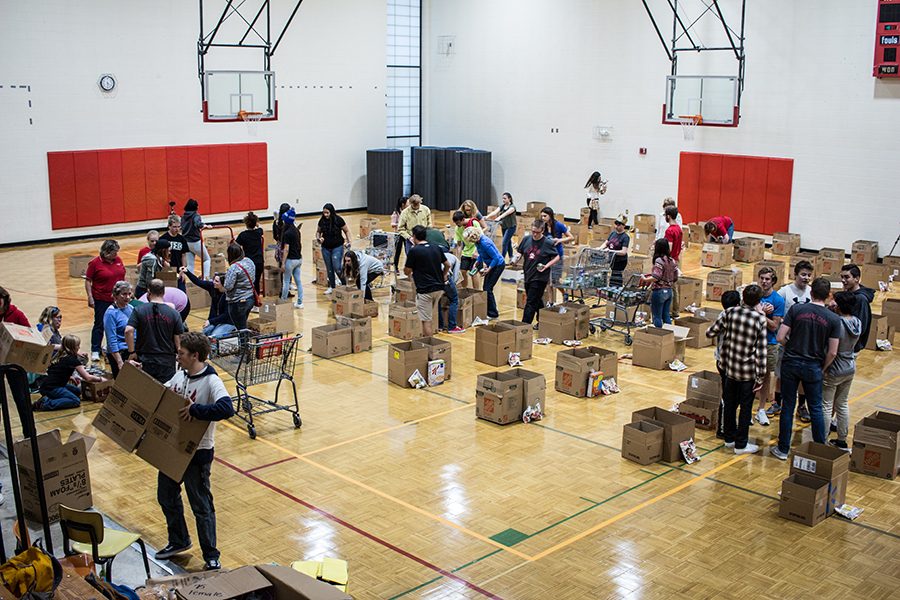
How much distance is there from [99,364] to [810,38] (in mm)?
17610

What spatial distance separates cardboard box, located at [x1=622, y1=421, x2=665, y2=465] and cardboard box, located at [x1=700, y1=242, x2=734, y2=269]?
37.8 feet

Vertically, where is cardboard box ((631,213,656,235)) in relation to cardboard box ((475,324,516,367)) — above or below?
above

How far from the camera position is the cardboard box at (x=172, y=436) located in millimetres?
7082

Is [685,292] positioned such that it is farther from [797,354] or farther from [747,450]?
[797,354]

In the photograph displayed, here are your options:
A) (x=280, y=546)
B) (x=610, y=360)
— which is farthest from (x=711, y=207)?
(x=280, y=546)

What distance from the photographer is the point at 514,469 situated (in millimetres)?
9758

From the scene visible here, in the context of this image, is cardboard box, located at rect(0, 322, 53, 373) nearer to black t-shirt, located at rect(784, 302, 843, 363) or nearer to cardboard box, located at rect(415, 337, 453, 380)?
cardboard box, located at rect(415, 337, 453, 380)

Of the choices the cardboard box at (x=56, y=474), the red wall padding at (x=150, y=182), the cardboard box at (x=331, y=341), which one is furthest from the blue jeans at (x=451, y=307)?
the red wall padding at (x=150, y=182)

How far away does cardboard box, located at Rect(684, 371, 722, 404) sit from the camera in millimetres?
10930

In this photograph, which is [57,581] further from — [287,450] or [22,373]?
[287,450]

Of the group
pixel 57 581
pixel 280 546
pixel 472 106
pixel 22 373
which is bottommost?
pixel 280 546

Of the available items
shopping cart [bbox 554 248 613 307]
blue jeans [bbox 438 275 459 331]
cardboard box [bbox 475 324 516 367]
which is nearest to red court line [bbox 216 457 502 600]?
cardboard box [bbox 475 324 516 367]

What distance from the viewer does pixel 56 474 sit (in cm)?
814

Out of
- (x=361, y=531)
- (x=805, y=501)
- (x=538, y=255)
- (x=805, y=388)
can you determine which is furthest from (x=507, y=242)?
(x=361, y=531)
